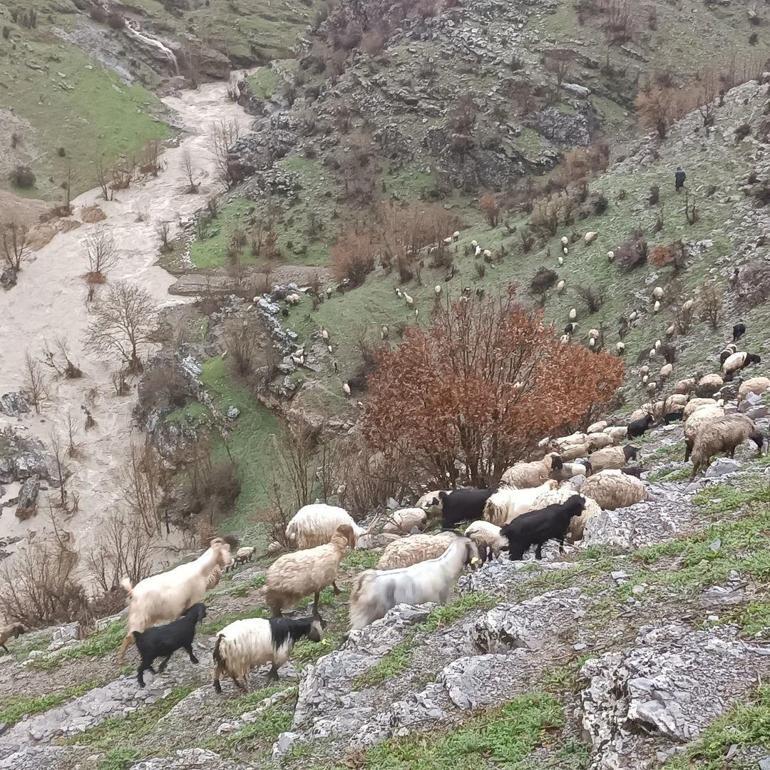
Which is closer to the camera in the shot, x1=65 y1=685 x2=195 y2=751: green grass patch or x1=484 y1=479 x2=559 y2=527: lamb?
x1=65 y1=685 x2=195 y2=751: green grass patch

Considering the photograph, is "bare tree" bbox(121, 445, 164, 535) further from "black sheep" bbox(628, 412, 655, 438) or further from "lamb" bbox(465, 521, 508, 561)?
"lamb" bbox(465, 521, 508, 561)

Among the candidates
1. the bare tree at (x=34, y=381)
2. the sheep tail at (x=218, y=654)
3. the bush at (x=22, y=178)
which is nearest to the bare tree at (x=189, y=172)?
the bush at (x=22, y=178)

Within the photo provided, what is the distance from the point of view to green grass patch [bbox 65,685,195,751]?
787 cm

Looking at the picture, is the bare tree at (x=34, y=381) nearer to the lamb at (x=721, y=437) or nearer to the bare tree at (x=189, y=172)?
the bare tree at (x=189, y=172)

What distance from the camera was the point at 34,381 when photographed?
1517 inches

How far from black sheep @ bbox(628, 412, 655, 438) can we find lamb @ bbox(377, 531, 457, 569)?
8.17m

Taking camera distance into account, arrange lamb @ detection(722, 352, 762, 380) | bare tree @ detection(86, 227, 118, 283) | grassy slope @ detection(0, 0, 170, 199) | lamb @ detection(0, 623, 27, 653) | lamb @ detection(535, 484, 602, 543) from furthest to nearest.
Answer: grassy slope @ detection(0, 0, 170, 199), bare tree @ detection(86, 227, 118, 283), lamb @ detection(722, 352, 762, 380), lamb @ detection(0, 623, 27, 653), lamb @ detection(535, 484, 602, 543)

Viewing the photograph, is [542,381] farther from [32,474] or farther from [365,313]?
[32,474]

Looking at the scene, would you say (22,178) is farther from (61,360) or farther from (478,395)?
(478,395)

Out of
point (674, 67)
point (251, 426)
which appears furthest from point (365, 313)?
point (674, 67)

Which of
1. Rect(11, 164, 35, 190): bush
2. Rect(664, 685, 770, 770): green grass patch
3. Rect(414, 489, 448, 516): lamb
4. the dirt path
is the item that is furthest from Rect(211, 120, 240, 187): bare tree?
Rect(664, 685, 770, 770): green grass patch

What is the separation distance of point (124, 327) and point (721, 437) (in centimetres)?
3679

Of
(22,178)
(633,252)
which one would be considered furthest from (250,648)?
(22,178)

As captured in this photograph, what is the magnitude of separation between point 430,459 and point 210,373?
20898mm
